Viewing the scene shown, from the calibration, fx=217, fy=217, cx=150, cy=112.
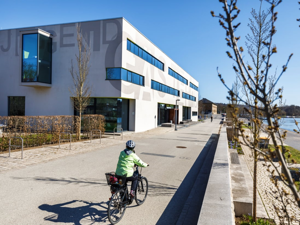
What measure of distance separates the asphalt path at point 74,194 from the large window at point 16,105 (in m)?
17.3

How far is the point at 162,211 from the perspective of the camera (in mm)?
4945

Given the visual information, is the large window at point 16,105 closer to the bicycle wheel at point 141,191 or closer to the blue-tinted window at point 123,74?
the blue-tinted window at point 123,74

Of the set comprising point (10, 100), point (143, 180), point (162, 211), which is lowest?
point (162, 211)

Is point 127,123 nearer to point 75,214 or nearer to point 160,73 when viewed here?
point 160,73

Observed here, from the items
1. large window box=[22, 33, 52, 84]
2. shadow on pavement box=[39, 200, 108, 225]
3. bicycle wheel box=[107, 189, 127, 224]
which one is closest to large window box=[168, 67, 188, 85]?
large window box=[22, 33, 52, 84]

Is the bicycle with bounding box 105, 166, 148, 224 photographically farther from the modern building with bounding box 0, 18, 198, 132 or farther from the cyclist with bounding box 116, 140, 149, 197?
the modern building with bounding box 0, 18, 198, 132

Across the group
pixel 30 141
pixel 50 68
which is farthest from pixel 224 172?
pixel 50 68

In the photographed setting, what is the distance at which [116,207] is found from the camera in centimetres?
441

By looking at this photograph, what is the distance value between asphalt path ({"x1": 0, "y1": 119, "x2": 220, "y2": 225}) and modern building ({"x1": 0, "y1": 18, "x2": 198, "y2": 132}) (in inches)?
495

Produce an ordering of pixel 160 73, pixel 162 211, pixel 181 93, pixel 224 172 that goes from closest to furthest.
Answer: pixel 162 211, pixel 224 172, pixel 160 73, pixel 181 93

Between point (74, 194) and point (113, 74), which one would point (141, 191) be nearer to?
point (74, 194)

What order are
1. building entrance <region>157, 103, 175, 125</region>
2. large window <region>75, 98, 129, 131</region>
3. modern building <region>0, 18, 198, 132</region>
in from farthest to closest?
building entrance <region>157, 103, 175, 125</region>, large window <region>75, 98, 129, 131</region>, modern building <region>0, 18, 198, 132</region>

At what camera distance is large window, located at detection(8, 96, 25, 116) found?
925 inches

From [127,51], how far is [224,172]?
59.0 ft
